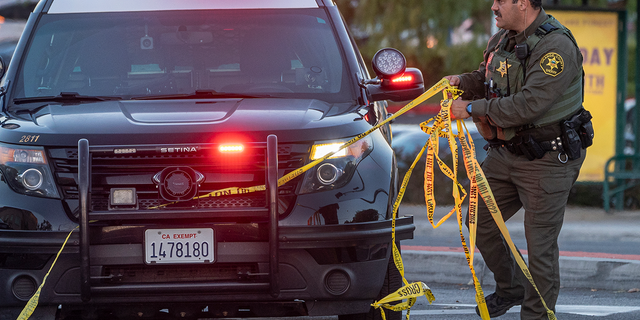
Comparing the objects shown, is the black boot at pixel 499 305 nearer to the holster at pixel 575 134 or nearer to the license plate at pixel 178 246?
the holster at pixel 575 134

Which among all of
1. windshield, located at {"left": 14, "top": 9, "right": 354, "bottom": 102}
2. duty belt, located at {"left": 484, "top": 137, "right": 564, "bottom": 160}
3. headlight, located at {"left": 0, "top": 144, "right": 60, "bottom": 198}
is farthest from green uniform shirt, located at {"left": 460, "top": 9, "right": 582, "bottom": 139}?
headlight, located at {"left": 0, "top": 144, "right": 60, "bottom": 198}

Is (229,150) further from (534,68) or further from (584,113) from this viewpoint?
(584,113)

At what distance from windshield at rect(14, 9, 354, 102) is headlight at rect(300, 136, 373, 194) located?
2.32 ft

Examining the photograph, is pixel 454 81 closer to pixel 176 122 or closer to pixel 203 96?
pixel 203 96

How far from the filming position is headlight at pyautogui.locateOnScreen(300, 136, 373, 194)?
12.7 feet

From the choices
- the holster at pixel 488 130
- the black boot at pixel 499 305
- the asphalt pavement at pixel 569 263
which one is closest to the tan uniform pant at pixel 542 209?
the holster at pixel 488 130

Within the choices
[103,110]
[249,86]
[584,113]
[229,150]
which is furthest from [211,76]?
[584,113]

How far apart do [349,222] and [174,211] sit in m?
0.74

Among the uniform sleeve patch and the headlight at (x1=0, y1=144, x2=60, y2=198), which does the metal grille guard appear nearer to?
the headlight at (x1=0, y1=144, x2=60, y2=198)

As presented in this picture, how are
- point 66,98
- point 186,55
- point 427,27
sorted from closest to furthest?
point 66,98 → point 186,55 → point 427,27

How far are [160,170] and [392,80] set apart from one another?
1.48 m

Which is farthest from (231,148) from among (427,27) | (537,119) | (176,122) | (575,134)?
(427,27)

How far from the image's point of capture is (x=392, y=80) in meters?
4.77

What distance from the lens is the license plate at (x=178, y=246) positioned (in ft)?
12.3
